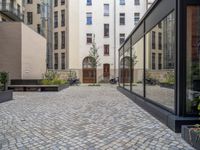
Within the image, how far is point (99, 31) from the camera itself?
42938 mm

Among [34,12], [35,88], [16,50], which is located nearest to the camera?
[35,88]

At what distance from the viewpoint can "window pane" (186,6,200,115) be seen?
688cm

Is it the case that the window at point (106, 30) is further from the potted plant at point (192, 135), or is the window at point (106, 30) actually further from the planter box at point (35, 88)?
the potted plant at point (192, 135)

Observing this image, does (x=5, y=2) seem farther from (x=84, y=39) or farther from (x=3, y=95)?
(x=3, y=95)

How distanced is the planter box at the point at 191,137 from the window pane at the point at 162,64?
165 centimetres

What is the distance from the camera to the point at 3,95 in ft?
43.9

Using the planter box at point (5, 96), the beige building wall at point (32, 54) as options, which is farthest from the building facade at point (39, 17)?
the planter box at point (5, 96)

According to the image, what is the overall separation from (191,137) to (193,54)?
94.6 inches

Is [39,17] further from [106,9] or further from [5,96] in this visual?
[5,96]

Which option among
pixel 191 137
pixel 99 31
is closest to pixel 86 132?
pixel 191 137

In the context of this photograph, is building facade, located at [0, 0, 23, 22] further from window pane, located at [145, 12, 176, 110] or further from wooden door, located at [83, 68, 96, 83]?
window pane, located at [145, 12, 176, 110]

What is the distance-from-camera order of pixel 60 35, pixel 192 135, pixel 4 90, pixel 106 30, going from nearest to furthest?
pixel 192 135 < pixel 4 90 < pixel 106 30 < pixel 60 35

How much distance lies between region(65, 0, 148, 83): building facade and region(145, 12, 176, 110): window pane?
3029 cm

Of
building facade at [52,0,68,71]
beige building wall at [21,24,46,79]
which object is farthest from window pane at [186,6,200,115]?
building facade at [52,0,68,71]
